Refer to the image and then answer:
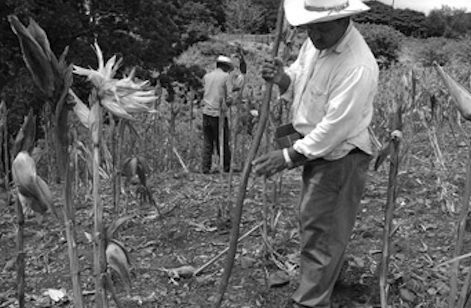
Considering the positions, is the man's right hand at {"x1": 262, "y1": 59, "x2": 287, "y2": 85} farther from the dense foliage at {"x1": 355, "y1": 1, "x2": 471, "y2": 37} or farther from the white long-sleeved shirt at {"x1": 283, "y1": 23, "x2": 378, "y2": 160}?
the dense foliage at {"x1": 355, "y1": 1, "x2": 471, "y2": 37}

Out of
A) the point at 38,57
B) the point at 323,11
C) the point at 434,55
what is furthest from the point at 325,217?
the point at 434,55

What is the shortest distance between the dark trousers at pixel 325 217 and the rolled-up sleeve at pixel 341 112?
0.52 feet

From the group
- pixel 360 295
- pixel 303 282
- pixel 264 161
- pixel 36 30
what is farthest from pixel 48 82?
pixel 360 295

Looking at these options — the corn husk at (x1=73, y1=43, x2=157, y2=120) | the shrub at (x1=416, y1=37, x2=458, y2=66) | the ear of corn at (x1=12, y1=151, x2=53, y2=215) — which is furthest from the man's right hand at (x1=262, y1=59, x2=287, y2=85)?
the shrub at (x1=416, y1=37, x2=458, y2=66)

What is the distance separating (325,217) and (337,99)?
500 millimetres

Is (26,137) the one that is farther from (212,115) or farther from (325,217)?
(212,115)

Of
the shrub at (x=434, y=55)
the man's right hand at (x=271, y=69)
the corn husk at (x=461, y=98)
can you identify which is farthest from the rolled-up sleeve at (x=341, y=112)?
the shrub at (x=434, y=55)

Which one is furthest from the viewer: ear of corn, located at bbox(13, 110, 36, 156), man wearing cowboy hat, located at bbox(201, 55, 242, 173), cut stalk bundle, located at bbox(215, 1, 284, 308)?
man wearing cowboy hat, located at bbox(201, 55, 242, 173)

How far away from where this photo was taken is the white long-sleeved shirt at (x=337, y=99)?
1877 mm

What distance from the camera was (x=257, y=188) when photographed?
12.7 feet

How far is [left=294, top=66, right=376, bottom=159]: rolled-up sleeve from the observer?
1869mm

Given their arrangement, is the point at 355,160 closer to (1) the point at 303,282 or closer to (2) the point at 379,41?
(1) the point at 303,282

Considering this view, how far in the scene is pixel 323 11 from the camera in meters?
1.87

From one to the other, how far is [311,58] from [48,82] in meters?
→ 1.40
